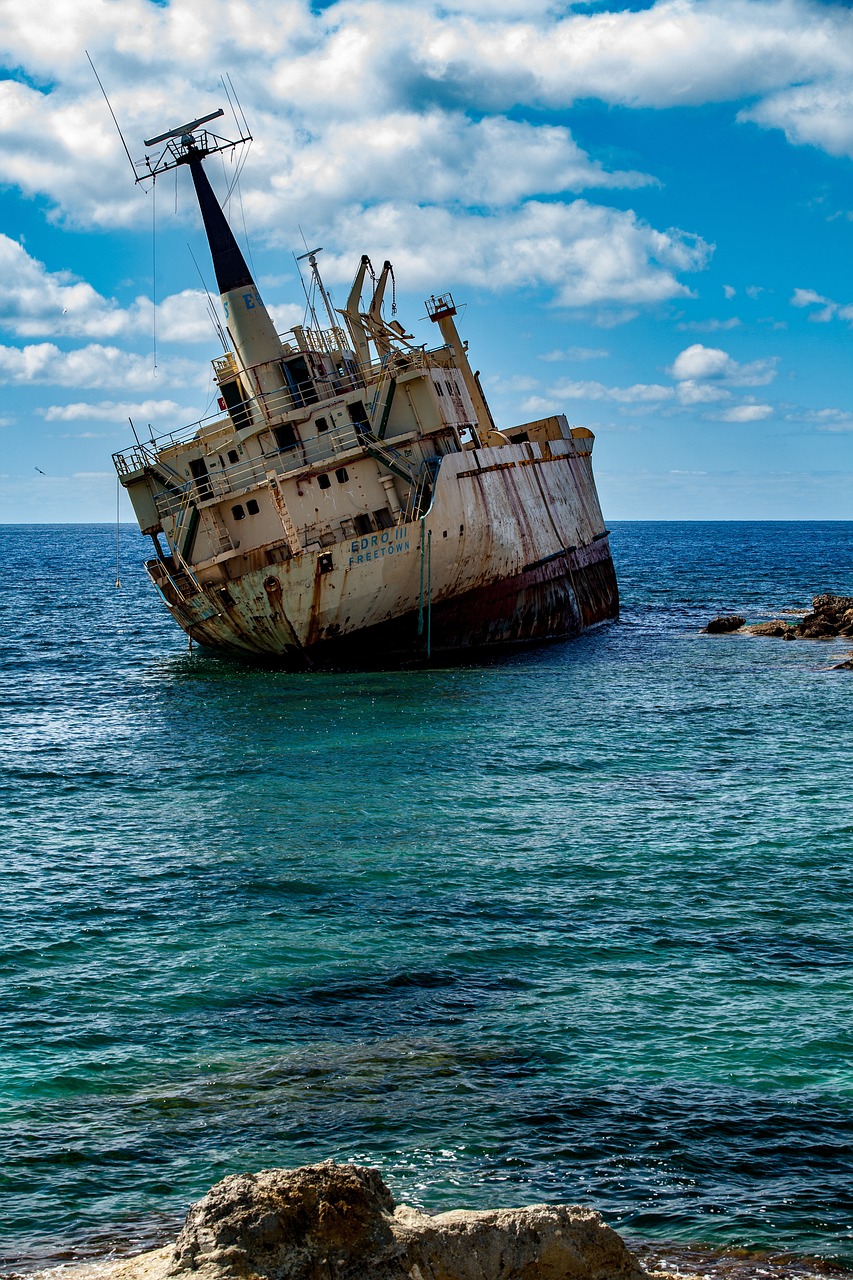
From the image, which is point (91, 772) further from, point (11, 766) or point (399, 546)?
point (399, 546)

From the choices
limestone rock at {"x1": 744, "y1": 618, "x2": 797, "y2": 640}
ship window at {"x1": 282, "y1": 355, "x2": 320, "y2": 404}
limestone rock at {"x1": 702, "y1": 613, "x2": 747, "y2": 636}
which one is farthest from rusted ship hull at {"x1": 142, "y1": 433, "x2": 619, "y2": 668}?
limestone rock at {"x1": 744, "y1": 618, "x2": 797, "y2": 640}

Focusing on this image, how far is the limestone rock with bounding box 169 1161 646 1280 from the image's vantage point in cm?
499

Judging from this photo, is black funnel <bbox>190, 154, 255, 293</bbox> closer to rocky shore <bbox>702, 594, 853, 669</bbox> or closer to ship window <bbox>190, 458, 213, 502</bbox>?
ship window <bbox>190, 458, 213, 502</bbox>

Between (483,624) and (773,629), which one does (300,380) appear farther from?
(773,629)

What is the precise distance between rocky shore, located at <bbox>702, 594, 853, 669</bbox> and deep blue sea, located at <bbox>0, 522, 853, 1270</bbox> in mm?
11889

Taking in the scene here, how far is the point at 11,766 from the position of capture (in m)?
20.4

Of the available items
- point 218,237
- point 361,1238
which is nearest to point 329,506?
point 218,237

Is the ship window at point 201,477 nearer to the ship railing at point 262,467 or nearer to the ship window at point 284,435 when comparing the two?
the ship railing at point 262,467

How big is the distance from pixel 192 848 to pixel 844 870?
774 centimetres

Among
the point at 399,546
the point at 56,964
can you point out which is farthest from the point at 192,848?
the point at 399,546

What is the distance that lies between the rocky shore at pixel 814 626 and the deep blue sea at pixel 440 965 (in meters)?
11.9

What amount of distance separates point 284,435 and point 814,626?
55.0 feet

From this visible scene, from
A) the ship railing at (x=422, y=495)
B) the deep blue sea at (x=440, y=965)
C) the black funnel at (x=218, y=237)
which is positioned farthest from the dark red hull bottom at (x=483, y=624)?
the black funnel at (x=218, y=237)

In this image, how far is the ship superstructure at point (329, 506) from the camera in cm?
2612
